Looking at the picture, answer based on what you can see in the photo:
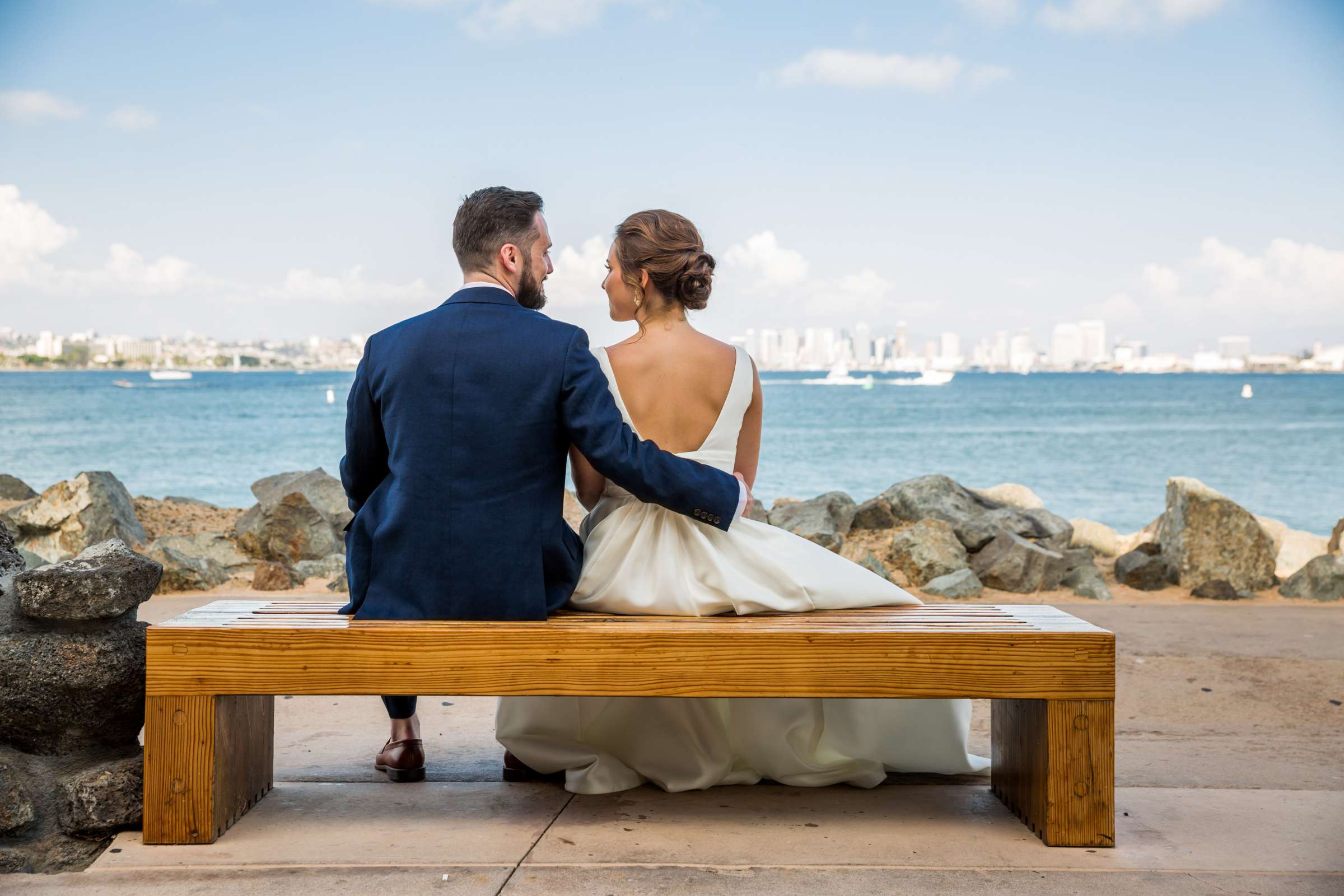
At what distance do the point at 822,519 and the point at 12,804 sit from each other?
6.80m

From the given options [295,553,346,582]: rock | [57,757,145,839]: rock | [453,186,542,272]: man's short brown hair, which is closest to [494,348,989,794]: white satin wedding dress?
[453,186,542,272]: man's short brown hair

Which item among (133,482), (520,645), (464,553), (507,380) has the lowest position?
(133,482)

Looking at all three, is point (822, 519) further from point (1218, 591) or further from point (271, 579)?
point (271, 579)

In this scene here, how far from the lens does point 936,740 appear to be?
335 cm

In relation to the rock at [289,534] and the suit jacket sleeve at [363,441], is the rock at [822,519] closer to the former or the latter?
the rock at [289,534]

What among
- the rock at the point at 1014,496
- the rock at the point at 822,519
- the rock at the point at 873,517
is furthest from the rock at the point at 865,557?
the rock at the point at 1014,496

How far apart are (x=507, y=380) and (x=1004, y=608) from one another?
150 centimetres

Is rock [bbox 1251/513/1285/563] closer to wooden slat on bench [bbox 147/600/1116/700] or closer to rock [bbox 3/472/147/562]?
wooden slat on bench [bbox 147/600/1116/700]

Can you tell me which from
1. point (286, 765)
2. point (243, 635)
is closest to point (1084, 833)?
point (243, 635)

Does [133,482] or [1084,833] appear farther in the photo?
[133,482]

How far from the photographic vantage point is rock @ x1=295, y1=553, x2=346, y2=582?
7.94m

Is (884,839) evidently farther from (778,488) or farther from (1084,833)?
(778,488)

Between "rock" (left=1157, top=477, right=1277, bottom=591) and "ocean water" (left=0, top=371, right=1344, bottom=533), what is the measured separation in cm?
1396

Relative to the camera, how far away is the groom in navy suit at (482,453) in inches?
113
